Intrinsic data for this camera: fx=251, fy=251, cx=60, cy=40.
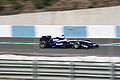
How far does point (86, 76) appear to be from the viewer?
613cm

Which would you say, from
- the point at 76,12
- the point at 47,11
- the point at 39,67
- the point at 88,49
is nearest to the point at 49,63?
the point at 39,67

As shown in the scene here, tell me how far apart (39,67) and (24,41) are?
9835 millimetres

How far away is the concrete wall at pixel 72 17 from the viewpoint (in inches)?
806

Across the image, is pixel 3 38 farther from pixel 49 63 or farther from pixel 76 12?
pixel 49 63

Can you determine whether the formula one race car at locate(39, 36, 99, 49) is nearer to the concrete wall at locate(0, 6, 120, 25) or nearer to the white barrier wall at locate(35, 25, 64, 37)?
the white barrier wall at locate(35, 25, 64, 37)

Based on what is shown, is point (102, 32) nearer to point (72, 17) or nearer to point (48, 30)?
point (48, 30)

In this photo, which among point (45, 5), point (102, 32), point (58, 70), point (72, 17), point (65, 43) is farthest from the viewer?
point (45, 5)

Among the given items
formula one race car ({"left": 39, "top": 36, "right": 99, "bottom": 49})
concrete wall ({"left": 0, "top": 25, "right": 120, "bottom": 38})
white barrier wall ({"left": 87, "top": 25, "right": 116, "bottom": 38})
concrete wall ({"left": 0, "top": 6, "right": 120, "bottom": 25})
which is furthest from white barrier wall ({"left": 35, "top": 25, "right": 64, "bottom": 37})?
concrete wall ({"left": 0, "top": 6, "right": 120, "bottom": 25})

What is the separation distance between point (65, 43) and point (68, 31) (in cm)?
195

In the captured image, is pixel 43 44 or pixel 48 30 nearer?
pixel 43 44

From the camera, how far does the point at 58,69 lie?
20.4 ft

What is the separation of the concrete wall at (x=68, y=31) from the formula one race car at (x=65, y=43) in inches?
59.0

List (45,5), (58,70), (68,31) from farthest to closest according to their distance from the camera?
(45,5) → (68,31) → (58,70)

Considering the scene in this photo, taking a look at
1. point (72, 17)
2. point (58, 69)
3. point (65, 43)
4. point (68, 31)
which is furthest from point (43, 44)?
point (72, 17)
